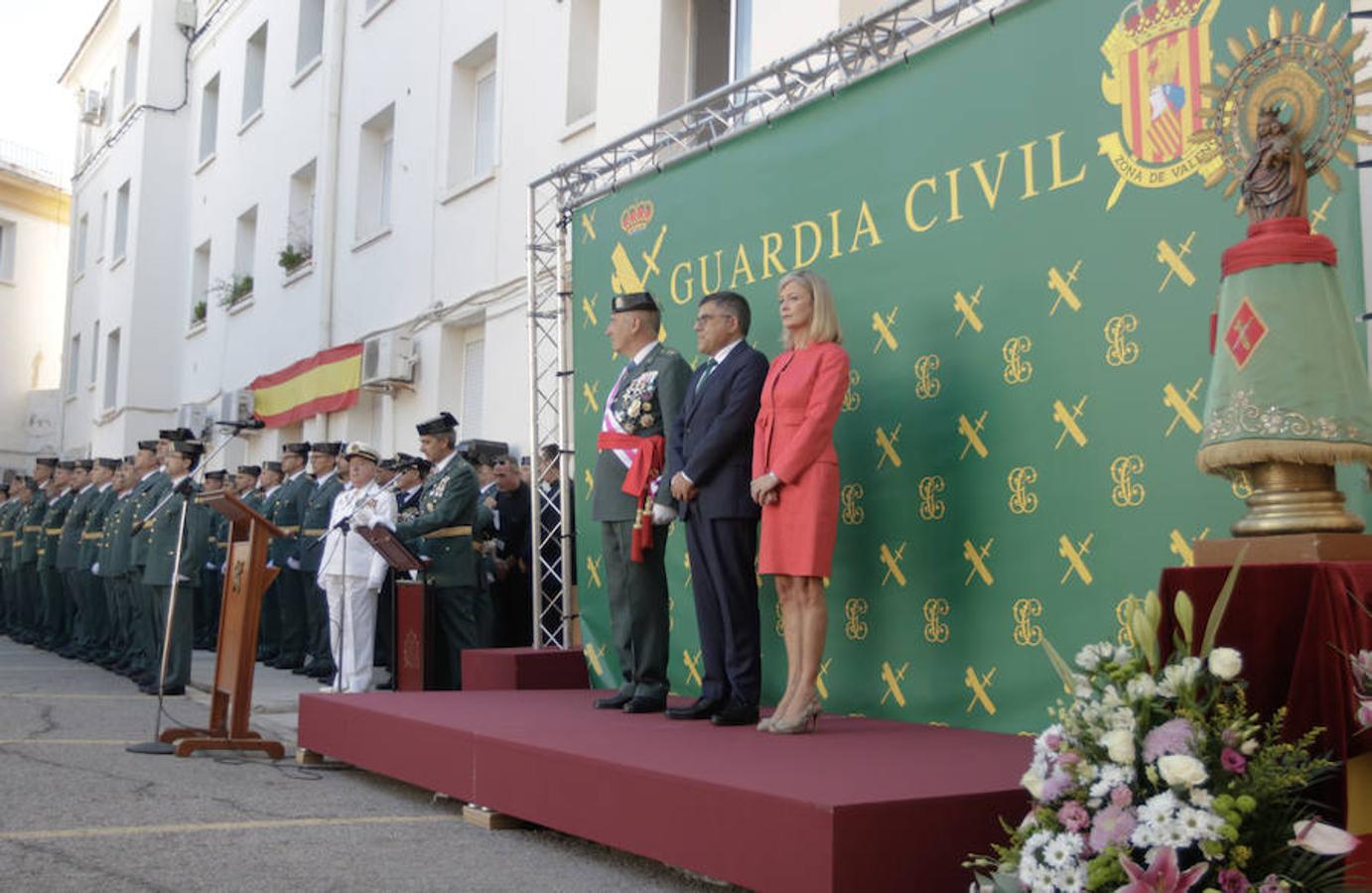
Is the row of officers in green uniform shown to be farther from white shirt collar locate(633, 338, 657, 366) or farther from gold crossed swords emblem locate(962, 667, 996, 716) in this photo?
gold crossed swords emblem locate(962, 667, 996, 716)

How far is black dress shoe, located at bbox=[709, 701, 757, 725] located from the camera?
204 inches

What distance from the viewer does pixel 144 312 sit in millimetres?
21000

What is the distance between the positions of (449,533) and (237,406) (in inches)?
379

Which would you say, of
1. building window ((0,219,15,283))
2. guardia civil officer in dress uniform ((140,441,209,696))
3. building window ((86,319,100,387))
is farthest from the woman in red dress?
building window ((0,219,15,283))

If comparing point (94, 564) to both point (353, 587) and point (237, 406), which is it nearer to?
point (237, 406)

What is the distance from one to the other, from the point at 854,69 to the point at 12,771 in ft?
15.5

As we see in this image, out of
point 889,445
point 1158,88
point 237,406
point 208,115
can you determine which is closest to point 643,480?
point 889,445

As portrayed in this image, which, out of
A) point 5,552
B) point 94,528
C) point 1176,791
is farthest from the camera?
point 5,552

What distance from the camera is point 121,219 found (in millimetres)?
23219

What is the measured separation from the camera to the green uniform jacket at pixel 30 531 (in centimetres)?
1488

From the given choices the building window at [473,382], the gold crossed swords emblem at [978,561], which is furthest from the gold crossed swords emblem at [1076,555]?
the building window at [473,382]

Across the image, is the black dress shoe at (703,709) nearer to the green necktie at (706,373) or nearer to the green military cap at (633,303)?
the green necktie at (706,373)

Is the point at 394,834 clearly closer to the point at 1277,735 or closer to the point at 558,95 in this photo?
the point at 1277,735

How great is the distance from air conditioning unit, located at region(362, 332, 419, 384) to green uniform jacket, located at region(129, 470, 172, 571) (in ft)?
8.67
